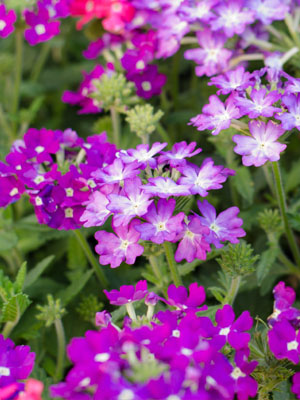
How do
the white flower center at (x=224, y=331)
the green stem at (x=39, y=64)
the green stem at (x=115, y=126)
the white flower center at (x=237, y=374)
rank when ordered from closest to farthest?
the white flower center at (x=237, y=374), the white flower center at (x=224, y=331), the green stem at (x=115, y=126), the green stem at (x=39, y=64)

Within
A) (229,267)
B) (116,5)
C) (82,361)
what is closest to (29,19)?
(116,5)

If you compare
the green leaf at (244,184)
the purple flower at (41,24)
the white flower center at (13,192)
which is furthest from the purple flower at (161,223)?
the purple flower at (41,24)

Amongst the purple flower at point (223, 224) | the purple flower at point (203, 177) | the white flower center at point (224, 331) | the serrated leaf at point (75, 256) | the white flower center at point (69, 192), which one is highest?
the purple flower at point (203, 177)

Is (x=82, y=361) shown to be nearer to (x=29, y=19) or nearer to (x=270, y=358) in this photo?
(x=270, y=358)

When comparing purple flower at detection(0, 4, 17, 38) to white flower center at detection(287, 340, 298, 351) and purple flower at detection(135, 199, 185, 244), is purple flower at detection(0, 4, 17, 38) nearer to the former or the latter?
purple flower at detection(135, 199, 185, 244)

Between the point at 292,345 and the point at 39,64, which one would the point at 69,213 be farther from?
the point at 39,64

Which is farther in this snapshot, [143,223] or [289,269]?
[289,269]

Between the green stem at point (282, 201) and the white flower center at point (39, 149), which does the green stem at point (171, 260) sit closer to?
the green stem at point (282, 201)
